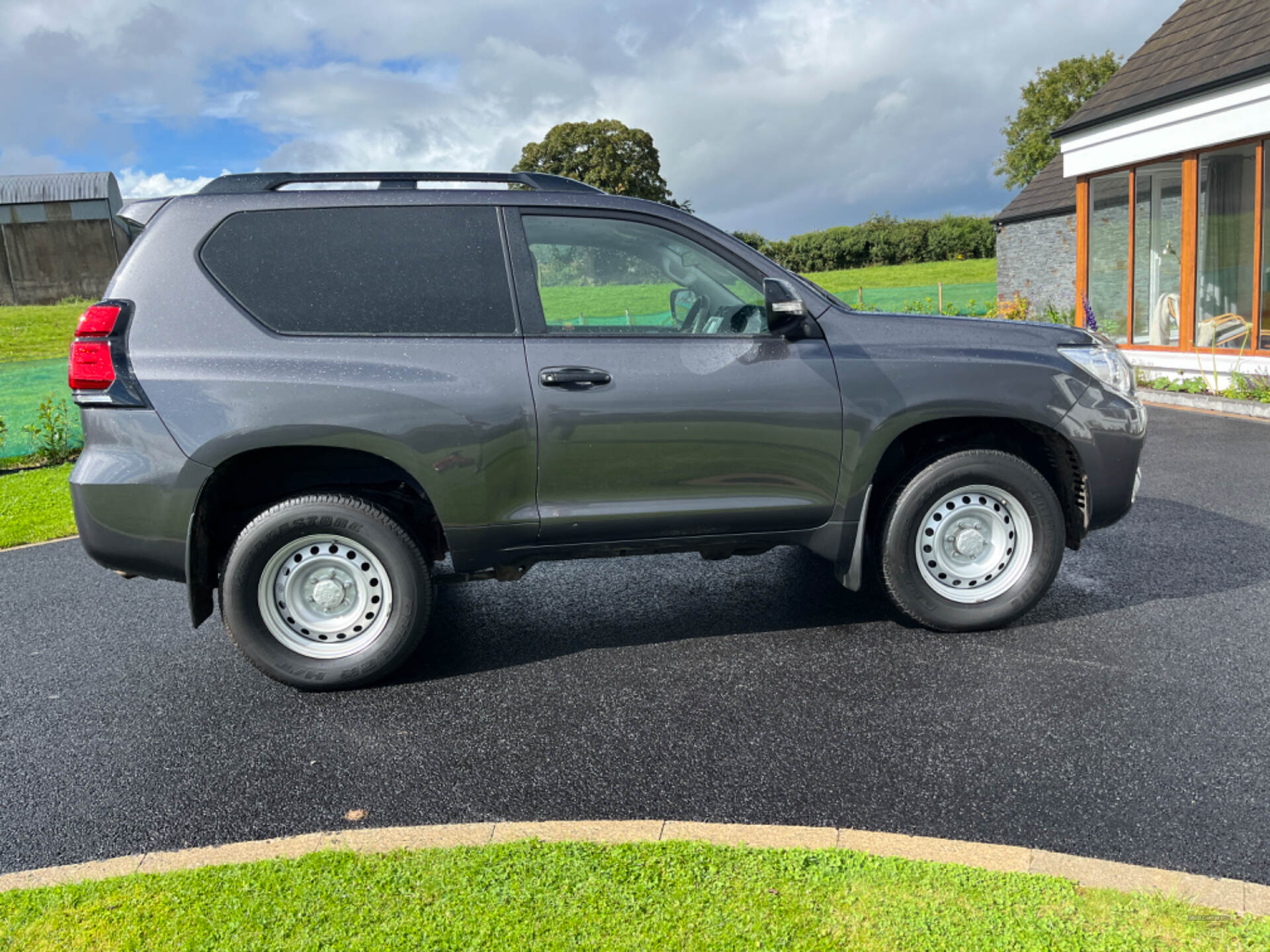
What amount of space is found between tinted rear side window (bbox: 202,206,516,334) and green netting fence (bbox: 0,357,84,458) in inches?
366

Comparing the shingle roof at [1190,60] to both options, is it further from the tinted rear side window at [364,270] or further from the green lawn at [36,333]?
the green lawn at [36,333]

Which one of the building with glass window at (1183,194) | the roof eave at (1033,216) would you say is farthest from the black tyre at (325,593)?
the roof eave at (1033,216)

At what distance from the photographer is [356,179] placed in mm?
4270

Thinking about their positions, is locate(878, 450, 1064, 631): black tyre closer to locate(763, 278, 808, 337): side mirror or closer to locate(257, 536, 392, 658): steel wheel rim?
locate(763, 278, 808, 337): side mirror

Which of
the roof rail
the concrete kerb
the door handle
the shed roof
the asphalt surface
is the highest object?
the shed roof

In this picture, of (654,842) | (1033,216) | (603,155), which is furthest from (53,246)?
(654,842)

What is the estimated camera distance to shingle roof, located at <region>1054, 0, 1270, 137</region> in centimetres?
1145

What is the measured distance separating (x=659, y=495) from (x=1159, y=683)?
2.15 m

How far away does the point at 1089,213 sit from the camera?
14555 millimetres

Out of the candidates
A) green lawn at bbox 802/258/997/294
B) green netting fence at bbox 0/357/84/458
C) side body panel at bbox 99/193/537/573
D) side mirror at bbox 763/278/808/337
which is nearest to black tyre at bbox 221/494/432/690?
side body panel at bbox 99/193/537/573

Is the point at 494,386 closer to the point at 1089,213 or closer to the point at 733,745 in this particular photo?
the point at 733,745

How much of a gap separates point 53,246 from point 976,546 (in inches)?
2056

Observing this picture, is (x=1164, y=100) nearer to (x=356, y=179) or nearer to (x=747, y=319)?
(x=747, y=319)

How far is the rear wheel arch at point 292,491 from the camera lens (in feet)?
13.5
